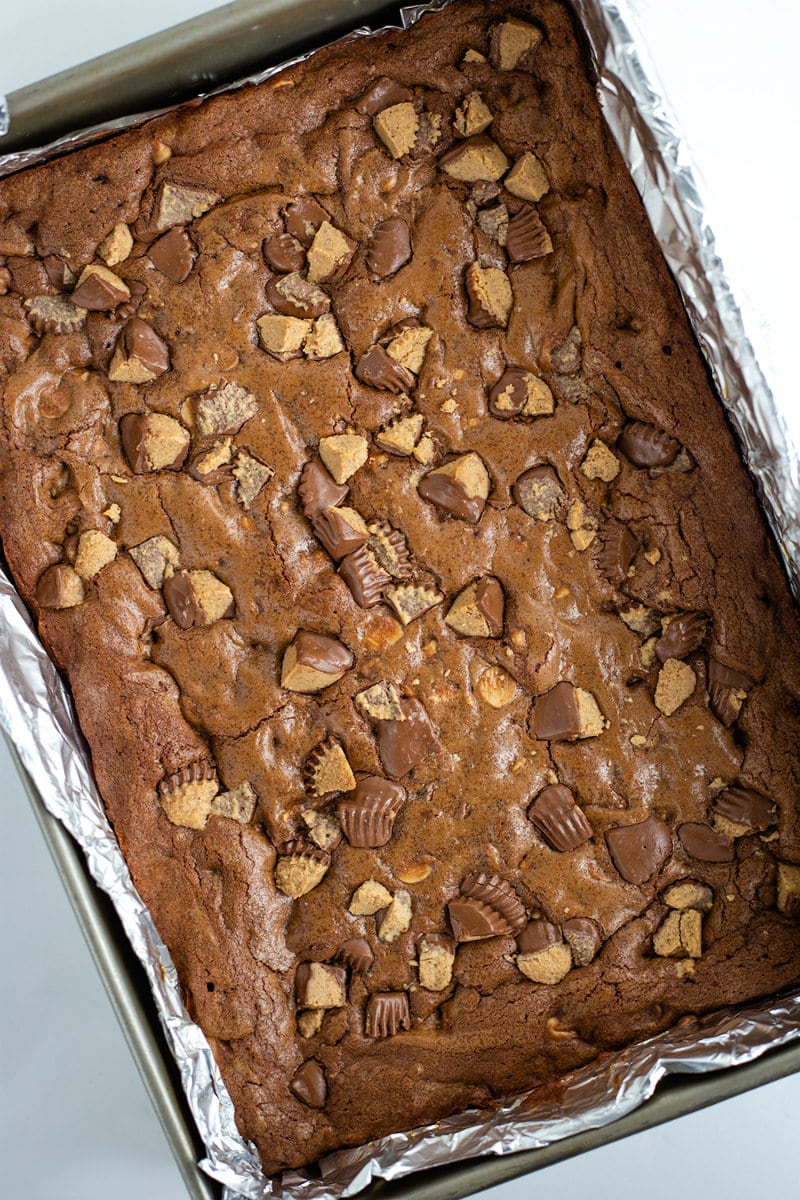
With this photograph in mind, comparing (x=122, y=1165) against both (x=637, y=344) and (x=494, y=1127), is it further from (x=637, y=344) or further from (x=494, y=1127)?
(x=637, y=344)

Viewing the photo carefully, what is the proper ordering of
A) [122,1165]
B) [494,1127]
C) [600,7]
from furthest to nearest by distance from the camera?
[122,1165]
[494,1127]
[600,7]

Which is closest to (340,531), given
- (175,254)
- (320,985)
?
(175,254)

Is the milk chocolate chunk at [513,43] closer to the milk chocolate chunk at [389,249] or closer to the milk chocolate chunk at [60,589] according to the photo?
the milk chocolate chunk at [389,249]

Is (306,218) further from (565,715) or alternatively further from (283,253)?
(565,715)

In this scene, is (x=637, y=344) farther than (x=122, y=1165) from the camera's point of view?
No

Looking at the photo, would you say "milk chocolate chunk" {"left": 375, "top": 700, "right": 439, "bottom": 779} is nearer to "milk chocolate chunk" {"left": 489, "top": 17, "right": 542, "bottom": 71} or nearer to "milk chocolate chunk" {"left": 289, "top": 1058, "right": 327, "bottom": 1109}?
"milk chocolate chunk" {"left": 289, "top": 1058, "right": 327, "bottom": 1109}

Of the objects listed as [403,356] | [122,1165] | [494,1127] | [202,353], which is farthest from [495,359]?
[122,1165]

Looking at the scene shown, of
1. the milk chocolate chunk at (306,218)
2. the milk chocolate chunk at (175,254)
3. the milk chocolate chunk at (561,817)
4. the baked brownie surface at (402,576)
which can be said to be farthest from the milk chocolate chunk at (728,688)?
the milk chocolate chunk at (175,254)
